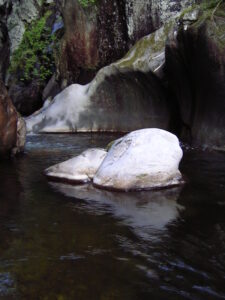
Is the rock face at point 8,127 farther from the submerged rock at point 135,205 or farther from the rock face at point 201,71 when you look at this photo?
the rock face at point 201,71

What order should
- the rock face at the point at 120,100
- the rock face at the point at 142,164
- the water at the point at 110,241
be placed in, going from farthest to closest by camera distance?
the rock face at the point at 120,100
the rock face at the point at 142,164
the water at the point at 110,241

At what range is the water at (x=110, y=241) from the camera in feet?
11.3

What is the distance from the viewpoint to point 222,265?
380 cm

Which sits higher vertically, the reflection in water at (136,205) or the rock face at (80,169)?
the rock face at (80,169)

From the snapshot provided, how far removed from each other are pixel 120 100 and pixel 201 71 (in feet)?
12.3

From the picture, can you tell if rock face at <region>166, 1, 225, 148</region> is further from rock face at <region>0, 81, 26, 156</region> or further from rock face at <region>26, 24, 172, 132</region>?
rock face at <region>0, 81, 26, 156</region>

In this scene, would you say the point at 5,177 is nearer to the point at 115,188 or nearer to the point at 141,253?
the point at 115,188

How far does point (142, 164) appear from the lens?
21.0 feet

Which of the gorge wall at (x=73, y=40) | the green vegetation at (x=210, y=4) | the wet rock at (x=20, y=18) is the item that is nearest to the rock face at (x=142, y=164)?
the green vegetation at (x=210, y=4)

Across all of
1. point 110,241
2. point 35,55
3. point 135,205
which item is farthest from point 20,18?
point 110,241

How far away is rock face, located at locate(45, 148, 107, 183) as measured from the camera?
6875 mm

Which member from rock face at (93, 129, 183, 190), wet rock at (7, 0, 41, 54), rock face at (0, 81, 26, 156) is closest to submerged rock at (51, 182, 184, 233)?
rock face at (93, 129, 183, 190)

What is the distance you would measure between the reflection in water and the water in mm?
12

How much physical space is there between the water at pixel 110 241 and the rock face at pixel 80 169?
234mm
